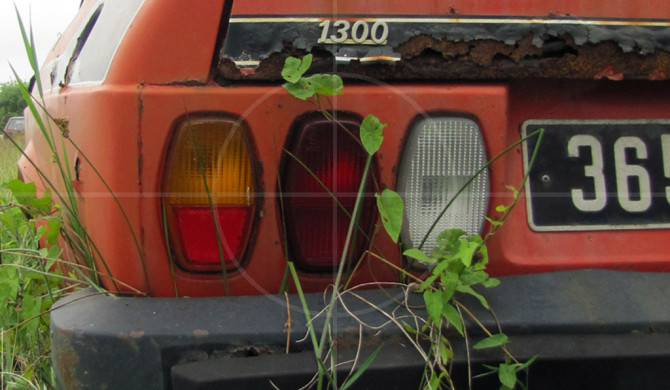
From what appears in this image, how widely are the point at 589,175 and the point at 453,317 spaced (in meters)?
0.54

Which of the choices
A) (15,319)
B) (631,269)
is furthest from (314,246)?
(15,319)

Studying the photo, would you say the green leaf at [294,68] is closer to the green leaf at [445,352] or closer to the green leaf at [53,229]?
the green leaf at [445,352]

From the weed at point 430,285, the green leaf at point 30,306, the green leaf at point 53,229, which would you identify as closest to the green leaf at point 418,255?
the weed at point 430,285

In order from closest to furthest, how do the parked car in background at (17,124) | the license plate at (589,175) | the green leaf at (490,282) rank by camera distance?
the green leaf at (490,282) → the license plate at (589,175) → the parked car in background at (17,124)

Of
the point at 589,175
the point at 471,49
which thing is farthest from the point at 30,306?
the point at 589,175

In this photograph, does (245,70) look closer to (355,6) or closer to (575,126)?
(355,6)

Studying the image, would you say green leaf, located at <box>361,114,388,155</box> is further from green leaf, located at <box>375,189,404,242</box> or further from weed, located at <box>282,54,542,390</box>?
green leaf, located at <box>375,189,404,242</box>

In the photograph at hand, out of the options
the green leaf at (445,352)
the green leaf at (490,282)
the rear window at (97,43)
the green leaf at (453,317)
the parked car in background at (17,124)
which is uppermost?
the parked car in background at (17,124)

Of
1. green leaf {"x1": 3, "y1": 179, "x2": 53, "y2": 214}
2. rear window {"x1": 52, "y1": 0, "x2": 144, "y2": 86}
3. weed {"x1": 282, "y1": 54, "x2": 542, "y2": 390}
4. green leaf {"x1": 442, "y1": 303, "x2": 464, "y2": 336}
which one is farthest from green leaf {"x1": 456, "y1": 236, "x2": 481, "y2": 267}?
green leaf {"x1": 3, "y1": 179, "x2": 53, "y2": 214}

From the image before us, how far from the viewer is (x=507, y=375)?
1.41 metres

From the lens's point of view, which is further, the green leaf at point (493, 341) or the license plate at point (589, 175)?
the license plate at point (589, 175)

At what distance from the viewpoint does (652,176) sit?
1.70 metres

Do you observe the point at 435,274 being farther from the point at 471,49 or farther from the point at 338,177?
the point at 471,49

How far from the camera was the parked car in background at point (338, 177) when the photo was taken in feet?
4.74
